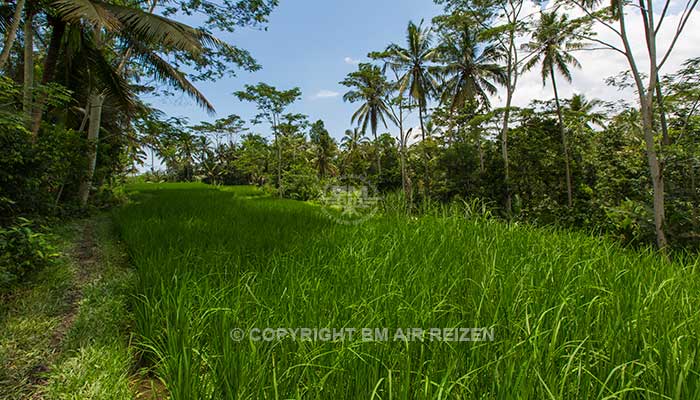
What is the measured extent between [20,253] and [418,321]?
132 inches

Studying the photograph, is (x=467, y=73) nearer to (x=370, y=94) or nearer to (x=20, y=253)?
(x=370, y=94)

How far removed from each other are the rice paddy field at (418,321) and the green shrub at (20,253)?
72 centimetres

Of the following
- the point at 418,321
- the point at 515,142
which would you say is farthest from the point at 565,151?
the point at 418,321

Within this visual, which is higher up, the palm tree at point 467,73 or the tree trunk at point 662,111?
the palm tree at point 467,73

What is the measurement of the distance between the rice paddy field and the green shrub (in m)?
0.72

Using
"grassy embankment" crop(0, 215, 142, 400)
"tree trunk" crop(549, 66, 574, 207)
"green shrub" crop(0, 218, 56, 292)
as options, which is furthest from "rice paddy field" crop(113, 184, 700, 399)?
"tree trunk" crop(549, 66, 574, 207)

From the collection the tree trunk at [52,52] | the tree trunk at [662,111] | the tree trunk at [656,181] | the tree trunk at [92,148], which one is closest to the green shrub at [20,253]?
the tree trunk at [52,52]

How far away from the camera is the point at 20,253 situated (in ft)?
8.18

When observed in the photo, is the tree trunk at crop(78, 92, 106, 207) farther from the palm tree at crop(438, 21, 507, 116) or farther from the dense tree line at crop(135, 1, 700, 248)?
the palm tree at crop(438, 21, 507, 116)

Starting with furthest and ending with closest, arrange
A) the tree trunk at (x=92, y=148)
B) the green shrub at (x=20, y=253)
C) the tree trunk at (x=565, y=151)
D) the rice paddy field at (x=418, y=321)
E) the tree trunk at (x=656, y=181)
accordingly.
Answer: the tree trunk at (x=565, y=151)
the tree trunk at (x=92, y=148)
the tree trunk at (x=656, y=181)
the green shrub at (x=20, y=253)
the rice paddy field at (x=418, y=321)

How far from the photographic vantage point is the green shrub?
2.38 metres

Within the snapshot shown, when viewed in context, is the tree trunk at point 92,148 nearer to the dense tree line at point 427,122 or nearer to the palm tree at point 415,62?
the dense tree line at point 427,122

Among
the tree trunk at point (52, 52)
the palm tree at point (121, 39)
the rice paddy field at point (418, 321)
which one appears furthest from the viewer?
the tree trunk at point (52, 52)

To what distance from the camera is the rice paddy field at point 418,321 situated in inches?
45.9
